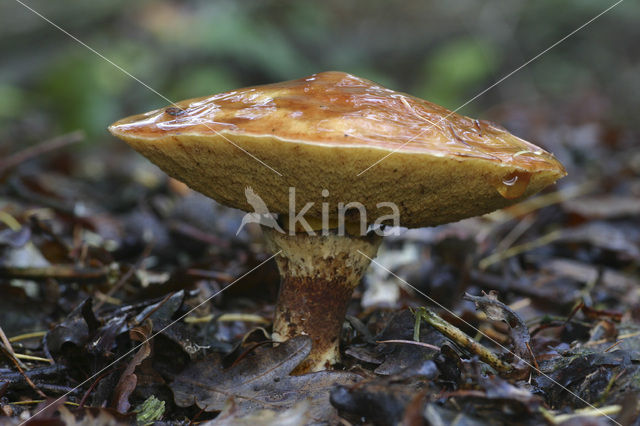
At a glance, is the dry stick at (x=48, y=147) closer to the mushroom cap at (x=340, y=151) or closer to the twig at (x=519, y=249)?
the mushroom cap at (x=340, y=151)

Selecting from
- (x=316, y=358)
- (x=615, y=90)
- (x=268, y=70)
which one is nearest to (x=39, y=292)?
(x=316, y=358)

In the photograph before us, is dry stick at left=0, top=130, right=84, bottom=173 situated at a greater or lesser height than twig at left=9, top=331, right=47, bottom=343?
greater

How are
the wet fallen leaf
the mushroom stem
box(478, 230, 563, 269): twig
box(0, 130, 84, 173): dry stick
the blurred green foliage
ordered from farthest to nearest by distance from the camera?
the blurred green foliage < box(478, 230, 563, 269): twig < box(0, 130, 84, 173): dry stick < the mushroom stem < the wet fallen leaf

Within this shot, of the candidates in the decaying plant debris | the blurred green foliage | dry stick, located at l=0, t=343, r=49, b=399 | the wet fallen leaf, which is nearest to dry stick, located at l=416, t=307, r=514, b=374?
the decaying plant debris

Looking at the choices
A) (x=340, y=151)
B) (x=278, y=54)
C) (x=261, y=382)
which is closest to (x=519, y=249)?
(x=261, y=382)

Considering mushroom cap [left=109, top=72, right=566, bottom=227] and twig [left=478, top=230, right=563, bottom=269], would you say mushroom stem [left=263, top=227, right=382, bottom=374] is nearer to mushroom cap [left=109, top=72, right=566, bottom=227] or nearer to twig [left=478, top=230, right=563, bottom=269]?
mushroom cap [left=109, top=72, right=566, bottom=227]

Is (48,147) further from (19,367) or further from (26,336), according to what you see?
(19,367)

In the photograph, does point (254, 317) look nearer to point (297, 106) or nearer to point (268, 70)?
point (297, 106)
